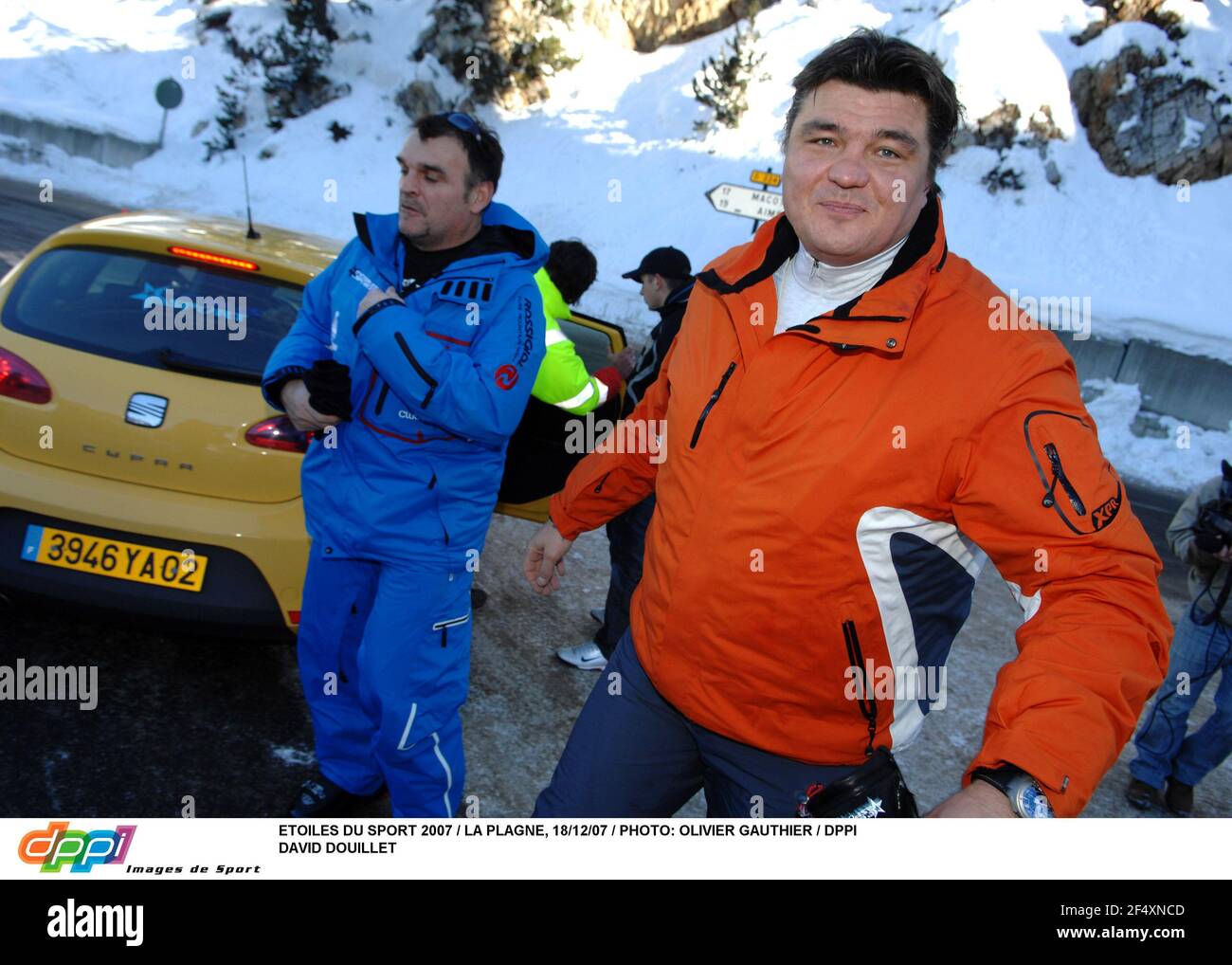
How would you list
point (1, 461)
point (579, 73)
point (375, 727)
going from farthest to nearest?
point (579, 73)
point (1, 461)
point (375, 727)

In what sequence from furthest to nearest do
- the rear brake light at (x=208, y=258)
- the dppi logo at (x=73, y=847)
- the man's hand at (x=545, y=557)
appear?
the rear brake light at (x=208, y=258) → the man's hand at (x=545, y=557) → the dppi logo at (x=73, y=847)

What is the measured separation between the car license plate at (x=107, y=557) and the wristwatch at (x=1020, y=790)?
282 cm

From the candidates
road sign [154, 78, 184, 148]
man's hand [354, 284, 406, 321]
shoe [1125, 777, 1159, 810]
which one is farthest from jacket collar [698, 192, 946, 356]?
road sign [154, 78, 184, 148]

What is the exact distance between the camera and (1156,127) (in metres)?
25.2

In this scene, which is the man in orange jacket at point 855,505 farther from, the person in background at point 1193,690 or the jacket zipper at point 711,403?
the person in background at point 1193,690

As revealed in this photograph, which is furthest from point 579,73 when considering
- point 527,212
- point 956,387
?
point 956,387

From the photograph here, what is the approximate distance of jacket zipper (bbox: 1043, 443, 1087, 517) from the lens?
161cm

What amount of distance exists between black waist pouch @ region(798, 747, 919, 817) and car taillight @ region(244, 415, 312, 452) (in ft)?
7.97

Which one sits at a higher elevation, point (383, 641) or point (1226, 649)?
point (383, 641)

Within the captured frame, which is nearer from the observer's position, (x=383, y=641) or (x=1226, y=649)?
(x=383, y=641)

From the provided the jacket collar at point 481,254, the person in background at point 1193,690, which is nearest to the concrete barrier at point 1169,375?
the person in background at point 1193,690

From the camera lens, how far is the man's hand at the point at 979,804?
4.63ft
